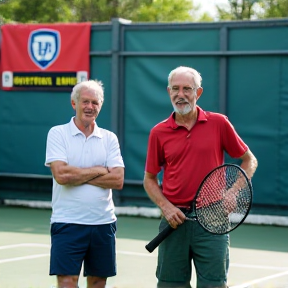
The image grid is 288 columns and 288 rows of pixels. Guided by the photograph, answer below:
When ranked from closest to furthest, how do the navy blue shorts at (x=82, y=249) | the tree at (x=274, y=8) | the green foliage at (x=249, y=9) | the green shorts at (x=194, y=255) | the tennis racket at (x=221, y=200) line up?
1. the tennis racket at (x=221, y=200)
2. the green shorts at (x=194, y=255)
3. the navy blue shorts at (x=82, y=249)
4. the tree at (x=274, y=8)
5. the green foliage at (x=249, y=9)

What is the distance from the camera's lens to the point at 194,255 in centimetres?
591

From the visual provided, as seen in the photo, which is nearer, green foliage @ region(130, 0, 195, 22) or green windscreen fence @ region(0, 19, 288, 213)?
green windscreen fence @ region(0, 19, 288, 213)

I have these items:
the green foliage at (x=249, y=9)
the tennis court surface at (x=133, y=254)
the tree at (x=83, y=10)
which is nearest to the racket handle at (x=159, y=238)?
the tennis court surface at (x=133, y=254)

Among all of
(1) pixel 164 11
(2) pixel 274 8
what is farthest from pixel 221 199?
(1) pixel 164 11

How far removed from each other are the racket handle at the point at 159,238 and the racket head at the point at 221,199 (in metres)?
0.22

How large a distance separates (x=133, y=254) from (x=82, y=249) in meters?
3.93

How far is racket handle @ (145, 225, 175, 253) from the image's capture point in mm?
5731

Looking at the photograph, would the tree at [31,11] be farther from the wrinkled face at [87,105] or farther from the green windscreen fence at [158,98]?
the wrinkled face at [87,105]

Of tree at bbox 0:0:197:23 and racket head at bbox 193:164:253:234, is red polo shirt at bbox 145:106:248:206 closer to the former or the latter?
racket head at bbox 193:164:253:234

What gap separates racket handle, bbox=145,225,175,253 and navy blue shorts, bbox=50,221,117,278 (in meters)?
0.54

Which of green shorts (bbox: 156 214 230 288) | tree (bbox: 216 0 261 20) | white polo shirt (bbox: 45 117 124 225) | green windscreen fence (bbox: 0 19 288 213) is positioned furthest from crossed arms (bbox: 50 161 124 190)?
tree (bbox: 216 0 261 20)

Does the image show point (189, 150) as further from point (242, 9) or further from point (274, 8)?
point (242, 9)

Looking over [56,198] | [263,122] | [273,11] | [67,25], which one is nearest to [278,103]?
[263,122]

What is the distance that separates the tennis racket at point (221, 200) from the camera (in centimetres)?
565
